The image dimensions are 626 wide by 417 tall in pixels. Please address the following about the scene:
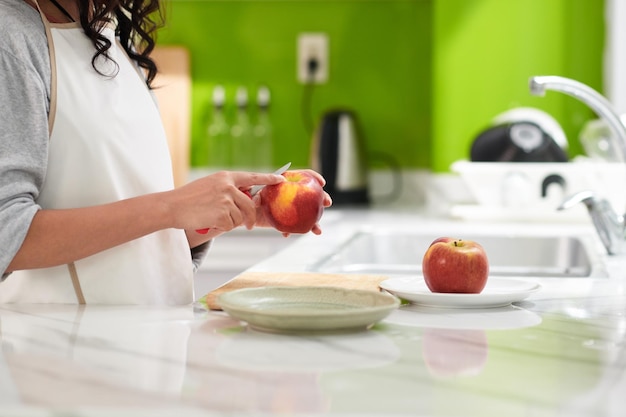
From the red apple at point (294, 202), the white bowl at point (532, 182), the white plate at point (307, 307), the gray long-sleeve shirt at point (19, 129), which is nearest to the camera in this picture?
the white plate at point (307, 307)

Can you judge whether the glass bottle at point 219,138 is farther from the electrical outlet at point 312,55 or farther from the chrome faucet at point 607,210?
the chrome faucet at point 607,210

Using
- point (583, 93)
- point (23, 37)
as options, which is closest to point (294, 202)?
point (23, 37)

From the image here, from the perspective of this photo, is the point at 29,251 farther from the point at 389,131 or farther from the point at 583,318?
the point at 389,131

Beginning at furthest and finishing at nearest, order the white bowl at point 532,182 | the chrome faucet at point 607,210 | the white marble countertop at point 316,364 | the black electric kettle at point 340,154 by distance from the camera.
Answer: the black electric kettle at point 340,154, the white bowl at point 532,182, the chrome faucet at point 607,210, the white marble countertop at point 316,364

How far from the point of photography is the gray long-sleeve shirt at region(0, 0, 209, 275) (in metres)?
1.11

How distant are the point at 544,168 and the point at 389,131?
908 millimetres

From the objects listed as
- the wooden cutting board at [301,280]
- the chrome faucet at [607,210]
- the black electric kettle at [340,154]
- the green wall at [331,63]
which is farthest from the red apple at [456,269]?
the green wall at [331,63]

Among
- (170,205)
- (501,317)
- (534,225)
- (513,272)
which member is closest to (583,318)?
(501,317)

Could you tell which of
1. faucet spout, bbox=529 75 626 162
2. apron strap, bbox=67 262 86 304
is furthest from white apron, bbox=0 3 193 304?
faucet spout, bbox=529 75 626 162

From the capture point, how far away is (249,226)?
3.80ft

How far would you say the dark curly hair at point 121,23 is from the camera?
1.29 m

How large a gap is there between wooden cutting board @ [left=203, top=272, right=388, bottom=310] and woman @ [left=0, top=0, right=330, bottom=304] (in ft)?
0.29

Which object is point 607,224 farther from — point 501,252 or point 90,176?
point 90,176

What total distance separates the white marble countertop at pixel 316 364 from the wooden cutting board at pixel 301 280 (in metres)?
0.17
